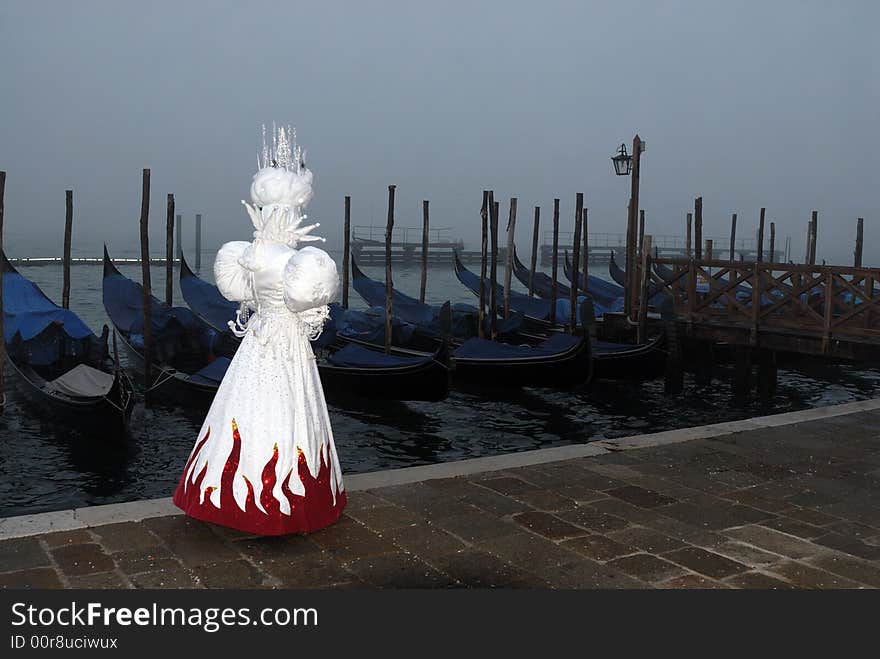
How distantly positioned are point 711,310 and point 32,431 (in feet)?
27.1

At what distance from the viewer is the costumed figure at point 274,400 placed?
3035 mm

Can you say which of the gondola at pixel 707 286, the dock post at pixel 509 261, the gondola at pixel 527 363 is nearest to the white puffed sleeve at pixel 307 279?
the gondola at pixel 527 363

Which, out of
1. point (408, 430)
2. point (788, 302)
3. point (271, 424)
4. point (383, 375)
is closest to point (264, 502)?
point (271, 424)

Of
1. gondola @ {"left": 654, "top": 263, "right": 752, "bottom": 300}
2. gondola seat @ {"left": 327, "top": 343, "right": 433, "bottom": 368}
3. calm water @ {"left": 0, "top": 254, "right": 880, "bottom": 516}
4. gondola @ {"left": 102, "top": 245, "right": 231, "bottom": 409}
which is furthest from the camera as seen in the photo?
gondola @ {"left": 654, "top": 263, "right": 752, "bottom": 300}

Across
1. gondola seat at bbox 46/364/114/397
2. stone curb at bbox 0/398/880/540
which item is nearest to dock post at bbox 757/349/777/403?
stone curb at bbox 0/398/880/540

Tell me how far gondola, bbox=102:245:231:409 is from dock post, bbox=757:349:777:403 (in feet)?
22.8

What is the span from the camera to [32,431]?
28.1ft

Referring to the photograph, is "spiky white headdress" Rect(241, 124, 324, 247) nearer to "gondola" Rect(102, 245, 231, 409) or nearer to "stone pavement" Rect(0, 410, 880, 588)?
"stone pavement" Rect(0, 410, 880, 588)

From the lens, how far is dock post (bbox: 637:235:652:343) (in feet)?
35.5

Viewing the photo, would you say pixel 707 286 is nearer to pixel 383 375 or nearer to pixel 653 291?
pixel 653 291

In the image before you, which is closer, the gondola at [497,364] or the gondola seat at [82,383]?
the gondola seat at [82,383]

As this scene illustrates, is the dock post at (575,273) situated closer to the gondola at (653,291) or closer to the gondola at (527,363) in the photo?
the gondola at (653,291)

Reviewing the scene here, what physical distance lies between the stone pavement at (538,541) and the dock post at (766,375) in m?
7.12

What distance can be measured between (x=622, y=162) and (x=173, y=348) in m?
6.39
